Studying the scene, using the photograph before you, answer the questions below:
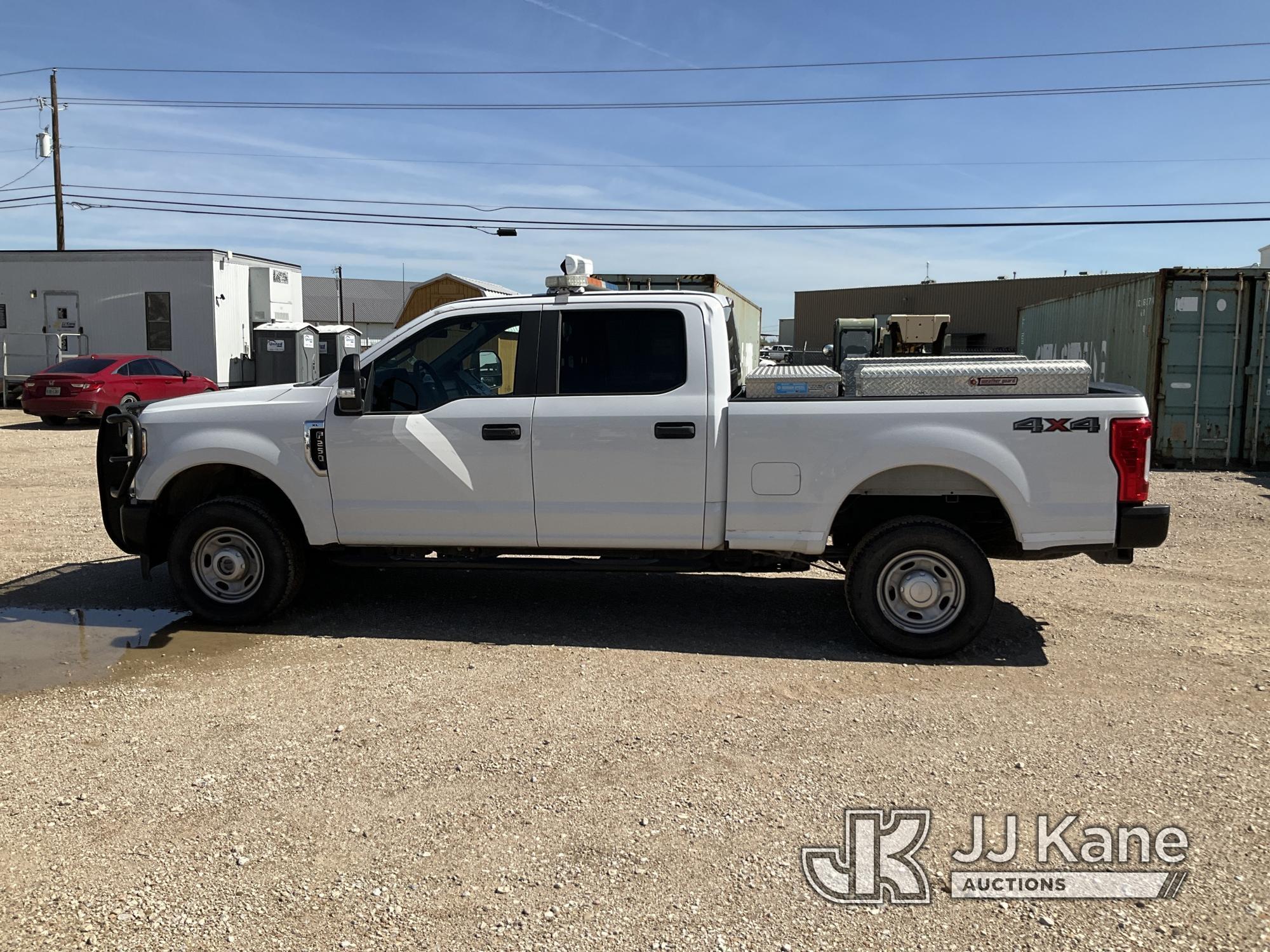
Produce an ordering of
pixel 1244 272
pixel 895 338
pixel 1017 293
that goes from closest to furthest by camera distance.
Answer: pixel 1244 272 → pixel 895 338 → pixel 1017 293

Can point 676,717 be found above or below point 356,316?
below

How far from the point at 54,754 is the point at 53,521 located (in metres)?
6.26

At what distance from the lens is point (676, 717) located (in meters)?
4.68

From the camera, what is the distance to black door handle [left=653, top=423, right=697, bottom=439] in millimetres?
5555

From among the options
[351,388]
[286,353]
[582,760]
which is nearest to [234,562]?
[351,388]

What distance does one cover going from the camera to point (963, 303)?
53.8 meters

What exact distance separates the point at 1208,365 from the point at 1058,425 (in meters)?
10.6

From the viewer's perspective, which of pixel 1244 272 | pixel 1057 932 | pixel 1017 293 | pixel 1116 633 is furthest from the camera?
pixel 1017 293

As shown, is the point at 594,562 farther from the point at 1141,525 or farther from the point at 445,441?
the point at 1141,525

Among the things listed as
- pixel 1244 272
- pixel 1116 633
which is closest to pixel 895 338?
pixel 1244 272

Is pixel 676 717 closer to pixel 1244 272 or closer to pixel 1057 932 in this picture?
pixel 1057 932

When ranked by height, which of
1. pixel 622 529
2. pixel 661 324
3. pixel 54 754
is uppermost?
pixel 661 324

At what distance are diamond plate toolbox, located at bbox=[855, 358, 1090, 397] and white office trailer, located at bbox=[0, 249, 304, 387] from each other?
947 inches

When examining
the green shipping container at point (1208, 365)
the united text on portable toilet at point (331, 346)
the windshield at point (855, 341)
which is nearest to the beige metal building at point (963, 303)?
the windshield at point (855, 341)
